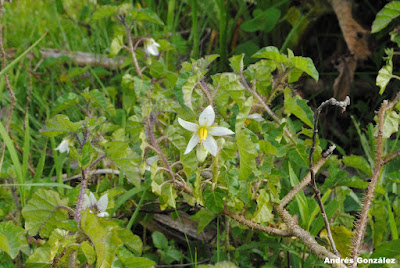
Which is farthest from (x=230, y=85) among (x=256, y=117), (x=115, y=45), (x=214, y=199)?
(x=115, y=45)

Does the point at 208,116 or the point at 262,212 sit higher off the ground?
the point at 208,116

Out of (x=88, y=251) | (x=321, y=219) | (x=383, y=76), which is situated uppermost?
(x=383, y=76)

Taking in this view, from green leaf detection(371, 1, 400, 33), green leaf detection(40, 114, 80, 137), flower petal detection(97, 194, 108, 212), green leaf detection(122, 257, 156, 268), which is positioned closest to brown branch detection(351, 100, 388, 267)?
green leaf detection(371, 1, 400, 33)

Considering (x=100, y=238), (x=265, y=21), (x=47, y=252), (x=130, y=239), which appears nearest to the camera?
(x=100, y=238)

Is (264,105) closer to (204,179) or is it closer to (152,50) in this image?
(204,179)

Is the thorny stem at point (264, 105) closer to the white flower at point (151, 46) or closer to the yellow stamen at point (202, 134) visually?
the yellow stamen at point (202, 134)

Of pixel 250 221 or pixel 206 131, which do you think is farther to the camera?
pixel 250 221

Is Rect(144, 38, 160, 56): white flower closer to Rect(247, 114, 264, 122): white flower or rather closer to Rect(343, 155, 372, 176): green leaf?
Rect(247, 114, 264, 122): white flower
